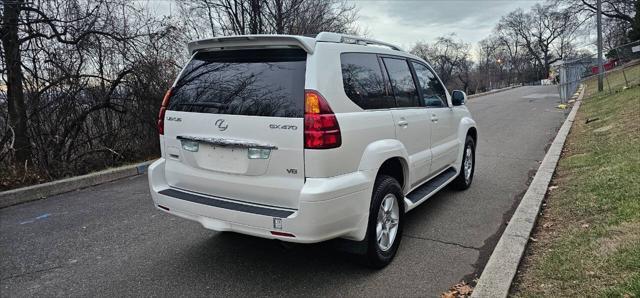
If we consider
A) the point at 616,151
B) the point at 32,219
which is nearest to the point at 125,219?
the point at 32,219

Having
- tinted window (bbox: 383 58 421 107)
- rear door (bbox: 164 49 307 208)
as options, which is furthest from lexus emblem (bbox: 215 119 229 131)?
tinted window (bbox: 383 58 421 107)

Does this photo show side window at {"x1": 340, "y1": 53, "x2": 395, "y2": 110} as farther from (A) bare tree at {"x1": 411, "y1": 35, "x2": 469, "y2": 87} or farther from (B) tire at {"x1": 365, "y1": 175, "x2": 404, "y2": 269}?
Result: (A) bare tree at {"x1": 411, "y1": 35, "x2": 469, "y2": 87}

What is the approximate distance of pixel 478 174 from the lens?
728cm

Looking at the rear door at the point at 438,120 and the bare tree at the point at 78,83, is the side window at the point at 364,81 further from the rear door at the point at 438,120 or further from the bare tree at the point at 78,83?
the bare tree at the point at 78,83

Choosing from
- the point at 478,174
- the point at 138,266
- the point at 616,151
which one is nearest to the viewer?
the point at 138,266

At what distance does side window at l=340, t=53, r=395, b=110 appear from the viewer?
3.51 meters

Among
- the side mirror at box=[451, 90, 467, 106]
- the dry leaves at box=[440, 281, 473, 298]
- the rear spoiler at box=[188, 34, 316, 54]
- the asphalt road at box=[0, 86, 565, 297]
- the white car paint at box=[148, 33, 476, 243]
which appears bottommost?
the dry leaves at box=[440, 281, 473, 298]

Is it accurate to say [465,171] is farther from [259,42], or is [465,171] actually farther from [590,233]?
[259,42]

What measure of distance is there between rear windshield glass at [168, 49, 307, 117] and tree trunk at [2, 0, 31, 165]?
193 inches

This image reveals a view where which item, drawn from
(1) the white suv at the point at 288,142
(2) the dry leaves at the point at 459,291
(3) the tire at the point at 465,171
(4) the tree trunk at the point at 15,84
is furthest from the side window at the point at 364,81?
(4) the tree trunk at the point at 15,84

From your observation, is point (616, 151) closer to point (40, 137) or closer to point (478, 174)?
point (478, 174)

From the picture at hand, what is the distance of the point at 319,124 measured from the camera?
10.1 ft

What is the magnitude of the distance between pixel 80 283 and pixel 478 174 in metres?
5.97

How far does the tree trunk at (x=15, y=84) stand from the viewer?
6930mm
